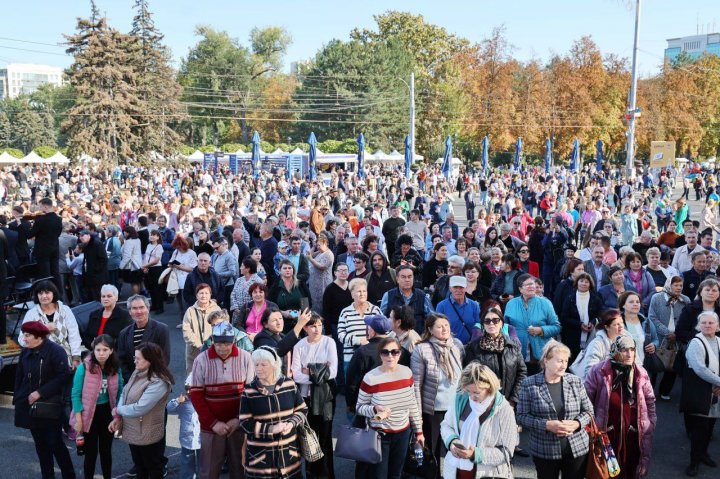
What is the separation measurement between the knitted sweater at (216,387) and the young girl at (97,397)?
2.74 ft

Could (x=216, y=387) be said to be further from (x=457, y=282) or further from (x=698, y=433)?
(x=698, y=433)

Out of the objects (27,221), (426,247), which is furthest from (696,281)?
(27,221)

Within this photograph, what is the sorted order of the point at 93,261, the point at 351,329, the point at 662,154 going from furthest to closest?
the point at 662,154
the point at 93,261
the point at 351,329

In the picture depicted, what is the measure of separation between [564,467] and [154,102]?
155 feet

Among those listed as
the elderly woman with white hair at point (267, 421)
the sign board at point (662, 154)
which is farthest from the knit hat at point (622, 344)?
the sign board at point (662, 154)

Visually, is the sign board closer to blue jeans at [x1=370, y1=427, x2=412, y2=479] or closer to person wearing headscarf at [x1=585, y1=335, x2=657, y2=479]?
person wearing headscarf at [x1=585, y1=335, x2=657, y2=479]

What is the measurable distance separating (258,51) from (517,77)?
4726 centimetres

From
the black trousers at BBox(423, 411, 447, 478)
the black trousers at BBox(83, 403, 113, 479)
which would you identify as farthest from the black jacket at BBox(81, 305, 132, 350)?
the black trousers at BBox(423, 411, 447, 478)

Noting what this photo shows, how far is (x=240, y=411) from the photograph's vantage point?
15.9 ft

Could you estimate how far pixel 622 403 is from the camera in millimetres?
5223

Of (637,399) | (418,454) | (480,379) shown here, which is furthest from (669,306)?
(480,379)

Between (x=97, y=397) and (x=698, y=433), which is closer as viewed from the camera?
(x=97, y=397)

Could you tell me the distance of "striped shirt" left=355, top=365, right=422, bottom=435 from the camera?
5.06 metres

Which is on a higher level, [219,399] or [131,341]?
[131,341]
